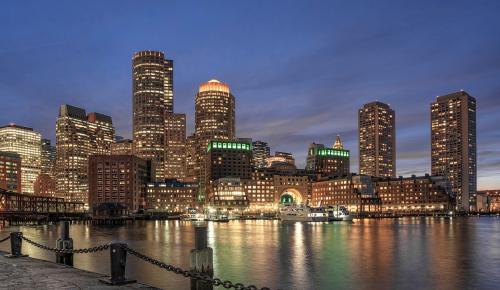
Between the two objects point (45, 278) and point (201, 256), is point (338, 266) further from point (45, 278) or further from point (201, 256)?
point (45, 278)

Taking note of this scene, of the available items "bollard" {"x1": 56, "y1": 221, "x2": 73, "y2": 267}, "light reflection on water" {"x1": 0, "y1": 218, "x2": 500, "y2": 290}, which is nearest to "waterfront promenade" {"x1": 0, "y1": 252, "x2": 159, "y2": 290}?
"bollard" {"x1": 56, "y1": 221, "x2": 73, "y2": 267}

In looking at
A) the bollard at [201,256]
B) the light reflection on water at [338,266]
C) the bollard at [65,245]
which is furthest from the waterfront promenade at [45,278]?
the light reflection on water at [338,266]

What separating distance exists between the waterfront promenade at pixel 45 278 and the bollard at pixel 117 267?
36 centimetres

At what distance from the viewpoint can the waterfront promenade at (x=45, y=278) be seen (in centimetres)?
1970

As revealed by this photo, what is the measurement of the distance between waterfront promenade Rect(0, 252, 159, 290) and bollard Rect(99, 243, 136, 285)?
36cm

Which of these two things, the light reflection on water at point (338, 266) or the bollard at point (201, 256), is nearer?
the bollard at point (201, 256)

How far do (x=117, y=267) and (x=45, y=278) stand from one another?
385 cm

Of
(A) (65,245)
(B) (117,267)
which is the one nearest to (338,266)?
(A) (65,245)

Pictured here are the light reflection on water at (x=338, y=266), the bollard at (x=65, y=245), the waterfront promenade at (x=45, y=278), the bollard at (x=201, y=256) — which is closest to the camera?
the waterfront promenade at (x=45, y=278)

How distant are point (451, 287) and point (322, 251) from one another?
106 feet

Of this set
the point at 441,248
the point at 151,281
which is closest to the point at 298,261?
the point at 151,281

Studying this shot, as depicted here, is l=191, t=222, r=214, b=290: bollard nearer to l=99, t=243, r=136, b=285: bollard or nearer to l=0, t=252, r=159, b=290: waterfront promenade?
l=0, t=252, r=159, b=290: waterfront promenade

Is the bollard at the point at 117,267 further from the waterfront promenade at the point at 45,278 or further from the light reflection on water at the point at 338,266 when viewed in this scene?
the light reflection on water at the point at 338,266

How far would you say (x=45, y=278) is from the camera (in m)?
21.7
